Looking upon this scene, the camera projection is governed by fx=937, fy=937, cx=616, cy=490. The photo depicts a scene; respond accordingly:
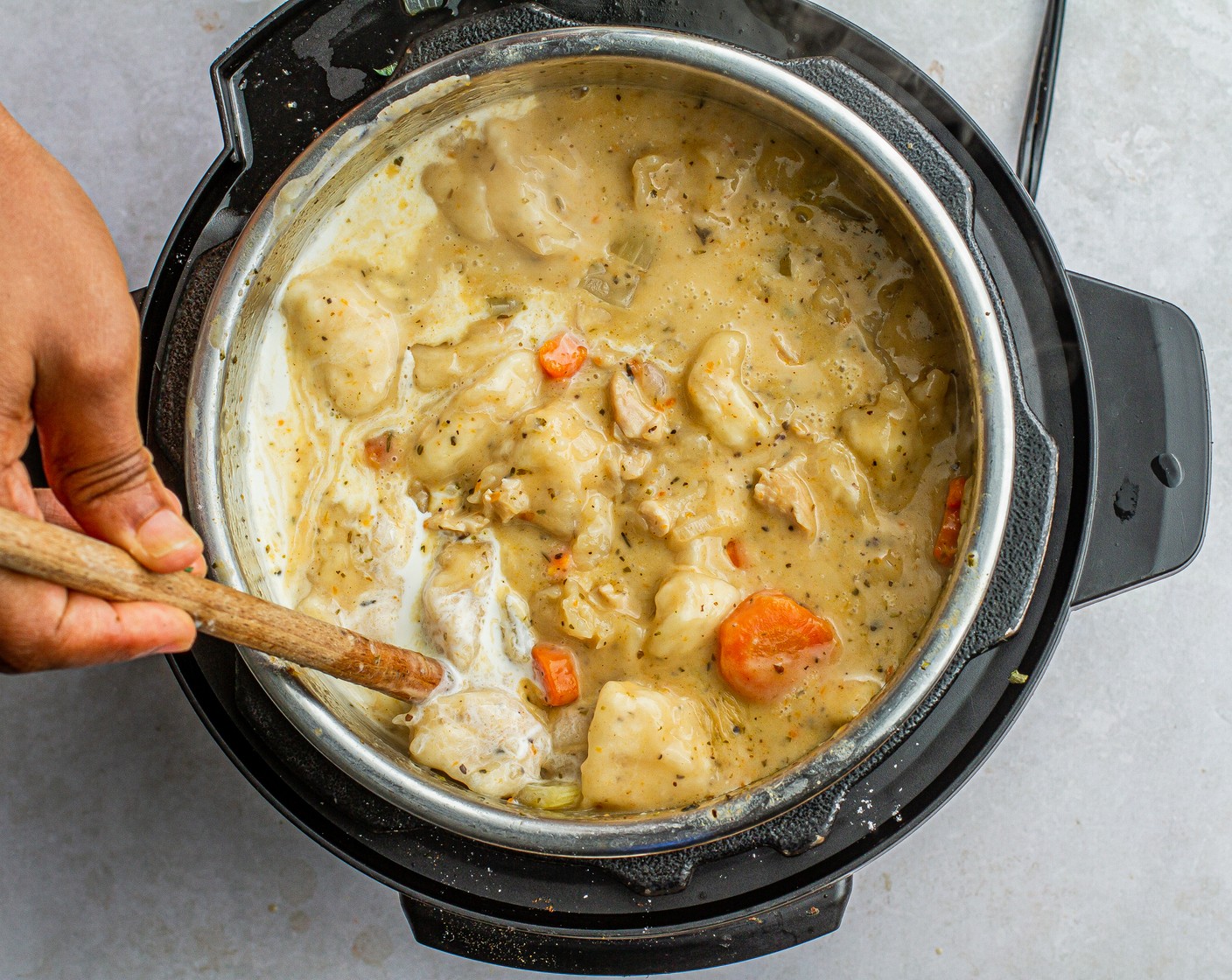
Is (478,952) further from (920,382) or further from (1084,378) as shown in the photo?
(1084,378)

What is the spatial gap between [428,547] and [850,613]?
69cm

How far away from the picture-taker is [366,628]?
1518 millimetres

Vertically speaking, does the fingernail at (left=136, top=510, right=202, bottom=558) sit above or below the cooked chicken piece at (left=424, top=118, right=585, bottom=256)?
below

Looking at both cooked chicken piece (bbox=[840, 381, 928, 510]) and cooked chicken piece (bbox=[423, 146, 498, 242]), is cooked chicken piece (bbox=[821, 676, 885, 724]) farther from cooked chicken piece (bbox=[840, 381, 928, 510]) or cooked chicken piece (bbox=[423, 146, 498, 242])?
cooked chicken piece (bbox=[423, 146, 498, 242])

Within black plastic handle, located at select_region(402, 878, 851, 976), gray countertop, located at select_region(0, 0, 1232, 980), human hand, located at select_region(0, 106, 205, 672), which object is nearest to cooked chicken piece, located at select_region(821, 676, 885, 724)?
black plastic handle, located at select_region(402, 878, 851, 976)

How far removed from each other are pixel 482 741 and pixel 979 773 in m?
1.04

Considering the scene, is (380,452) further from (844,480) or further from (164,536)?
(844,480)

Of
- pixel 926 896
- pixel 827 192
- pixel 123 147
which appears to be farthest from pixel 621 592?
pixel 123 147

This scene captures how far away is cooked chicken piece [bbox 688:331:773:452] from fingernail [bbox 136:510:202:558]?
0.77 metres

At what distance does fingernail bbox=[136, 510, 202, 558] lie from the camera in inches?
38.3

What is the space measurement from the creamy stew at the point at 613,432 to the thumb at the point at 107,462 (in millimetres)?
441

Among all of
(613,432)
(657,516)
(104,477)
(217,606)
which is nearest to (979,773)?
(657,516)

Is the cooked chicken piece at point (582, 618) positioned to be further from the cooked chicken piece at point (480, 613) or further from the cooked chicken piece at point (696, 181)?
the cooked chicken piece at point (696, 181)

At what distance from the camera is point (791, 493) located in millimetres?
1452
